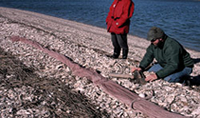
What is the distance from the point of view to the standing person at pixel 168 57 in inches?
174

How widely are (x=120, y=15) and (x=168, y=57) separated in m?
2.26

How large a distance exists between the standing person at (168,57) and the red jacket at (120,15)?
1501 mm

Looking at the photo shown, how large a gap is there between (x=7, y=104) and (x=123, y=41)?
162 inches

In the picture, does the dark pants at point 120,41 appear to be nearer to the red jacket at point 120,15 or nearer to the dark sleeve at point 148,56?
the red jacket at point 120,15

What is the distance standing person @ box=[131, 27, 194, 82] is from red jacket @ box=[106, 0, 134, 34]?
1.50 metres

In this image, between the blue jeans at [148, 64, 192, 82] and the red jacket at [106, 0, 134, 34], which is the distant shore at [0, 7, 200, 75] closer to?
the red jacket at [106, 0, 134, 34]

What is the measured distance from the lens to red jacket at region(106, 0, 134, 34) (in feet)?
20.0

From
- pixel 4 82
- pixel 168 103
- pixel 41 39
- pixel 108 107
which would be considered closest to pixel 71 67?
pixel 4 82

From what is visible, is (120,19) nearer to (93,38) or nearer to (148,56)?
(148,56)

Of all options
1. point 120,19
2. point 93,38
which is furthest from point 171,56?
point 93,38

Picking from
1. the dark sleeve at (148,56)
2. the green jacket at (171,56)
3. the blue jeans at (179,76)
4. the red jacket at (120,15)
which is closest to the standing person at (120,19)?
the red jacket at (120,15)

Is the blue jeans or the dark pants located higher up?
the dark pants

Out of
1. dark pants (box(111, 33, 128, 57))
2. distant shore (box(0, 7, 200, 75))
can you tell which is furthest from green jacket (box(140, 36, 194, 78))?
distant shore (box(0, 7, 200, 75))

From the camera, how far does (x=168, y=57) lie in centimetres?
458
